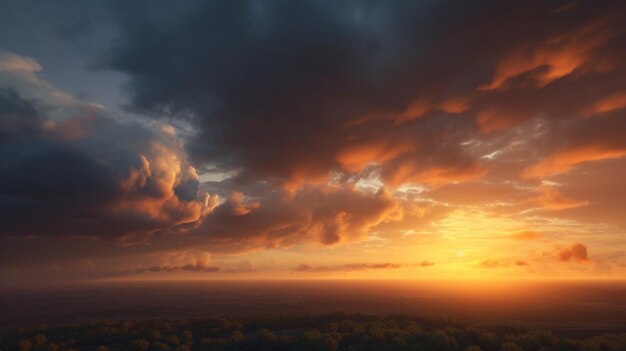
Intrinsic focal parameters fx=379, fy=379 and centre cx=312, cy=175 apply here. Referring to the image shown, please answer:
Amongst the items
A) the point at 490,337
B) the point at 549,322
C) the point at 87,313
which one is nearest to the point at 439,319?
the point at 490,337

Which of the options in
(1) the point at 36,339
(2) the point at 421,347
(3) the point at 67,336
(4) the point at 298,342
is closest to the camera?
(2) the point at 421,347

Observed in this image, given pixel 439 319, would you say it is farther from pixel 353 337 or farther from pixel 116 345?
pixel 116 345

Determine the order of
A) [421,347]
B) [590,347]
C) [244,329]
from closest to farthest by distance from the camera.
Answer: [590,347] < [421,347] < [244,329]

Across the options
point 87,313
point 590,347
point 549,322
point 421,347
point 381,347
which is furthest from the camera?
point 87,313

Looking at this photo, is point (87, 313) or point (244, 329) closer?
point (244, 329)

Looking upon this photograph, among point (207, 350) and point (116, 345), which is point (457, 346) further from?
point (116, 345)

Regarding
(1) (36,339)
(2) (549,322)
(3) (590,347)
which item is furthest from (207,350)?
(2) (549,322)
